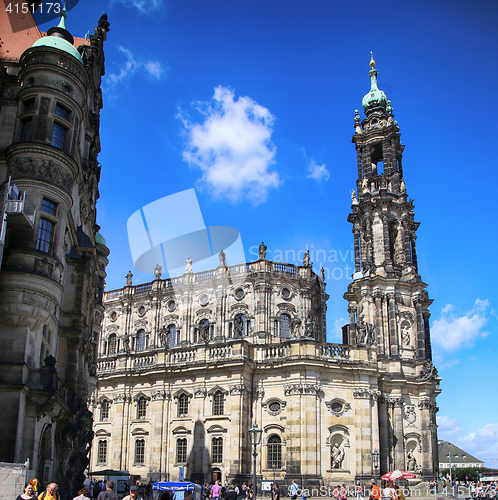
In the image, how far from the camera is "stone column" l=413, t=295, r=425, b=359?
1988 inches

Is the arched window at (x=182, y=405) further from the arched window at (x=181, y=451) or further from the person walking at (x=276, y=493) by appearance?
the person walking at (x=276, y=493)

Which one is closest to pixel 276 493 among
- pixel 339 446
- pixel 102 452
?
pixel 339 446

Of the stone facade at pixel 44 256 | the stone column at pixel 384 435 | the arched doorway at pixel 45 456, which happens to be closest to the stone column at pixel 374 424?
the stone column at pixel 384 435

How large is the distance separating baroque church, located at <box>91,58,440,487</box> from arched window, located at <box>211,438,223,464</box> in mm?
101

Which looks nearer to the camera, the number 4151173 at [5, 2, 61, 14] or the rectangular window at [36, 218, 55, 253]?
the rectangular window at [36, 218, 55, 253]

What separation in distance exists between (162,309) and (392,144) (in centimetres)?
2973

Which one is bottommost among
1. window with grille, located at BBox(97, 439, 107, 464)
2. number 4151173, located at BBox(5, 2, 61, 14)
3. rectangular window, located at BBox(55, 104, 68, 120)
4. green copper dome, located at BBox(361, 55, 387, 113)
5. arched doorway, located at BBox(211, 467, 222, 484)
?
arched doorway, located at BBox(211, 467, 222, 484)

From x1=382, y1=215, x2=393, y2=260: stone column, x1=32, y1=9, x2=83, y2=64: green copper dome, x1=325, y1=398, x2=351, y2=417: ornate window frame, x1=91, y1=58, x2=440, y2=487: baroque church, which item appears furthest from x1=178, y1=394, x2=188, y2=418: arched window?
x1=32, y1=9, x2=83, y2=64: green copper dome

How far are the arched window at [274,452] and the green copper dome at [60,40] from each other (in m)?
28.3

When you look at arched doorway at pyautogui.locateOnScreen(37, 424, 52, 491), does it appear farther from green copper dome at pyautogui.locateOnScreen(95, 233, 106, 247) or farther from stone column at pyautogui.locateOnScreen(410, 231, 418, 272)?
stone column at pyautogui.locateOnScreen(410, 231, 418, 272)

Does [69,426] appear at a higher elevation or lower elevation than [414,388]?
lower

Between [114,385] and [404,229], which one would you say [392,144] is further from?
[114,385]

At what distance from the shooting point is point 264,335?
49938 millimetres

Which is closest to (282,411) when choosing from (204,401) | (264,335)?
(204,401)
